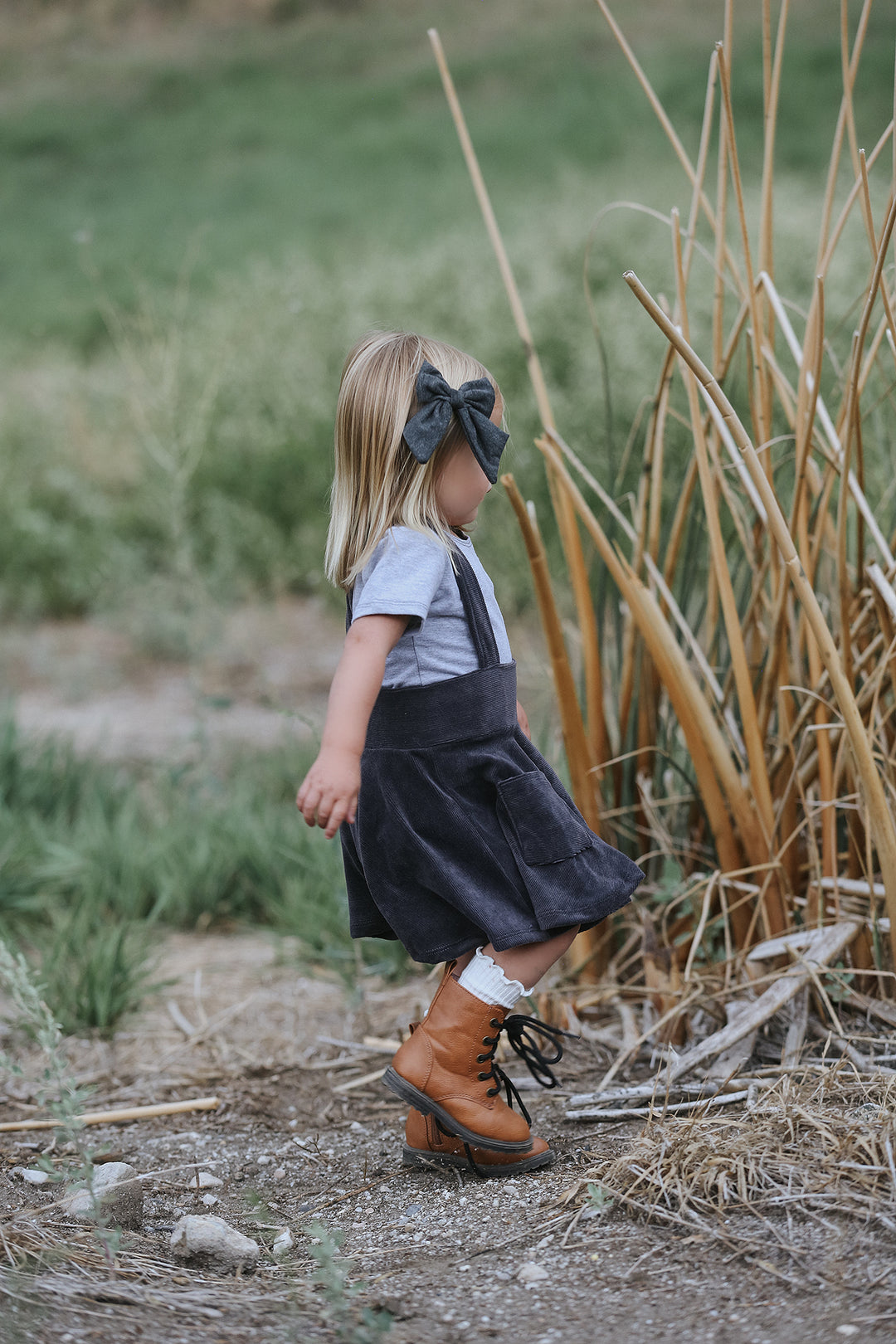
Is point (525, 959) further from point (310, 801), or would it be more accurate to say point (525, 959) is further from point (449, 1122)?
point (310, 801)

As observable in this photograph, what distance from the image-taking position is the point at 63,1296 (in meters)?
0.94

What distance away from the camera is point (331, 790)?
41.8 inches

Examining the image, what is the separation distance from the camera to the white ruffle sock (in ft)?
4.06

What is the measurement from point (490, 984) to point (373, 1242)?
28 cm

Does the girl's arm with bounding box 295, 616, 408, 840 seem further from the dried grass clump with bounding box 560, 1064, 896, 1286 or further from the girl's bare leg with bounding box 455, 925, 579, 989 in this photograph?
the dried grass clump with bounding box 560, 1064, 896, 1286

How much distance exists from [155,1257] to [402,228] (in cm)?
870

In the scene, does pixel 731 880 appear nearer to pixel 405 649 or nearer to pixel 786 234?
pixel 405 649

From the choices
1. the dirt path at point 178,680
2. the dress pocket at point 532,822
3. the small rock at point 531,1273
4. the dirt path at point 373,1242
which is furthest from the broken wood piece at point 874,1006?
the dirt path at point 178,680

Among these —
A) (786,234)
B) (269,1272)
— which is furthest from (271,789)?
(786,234)

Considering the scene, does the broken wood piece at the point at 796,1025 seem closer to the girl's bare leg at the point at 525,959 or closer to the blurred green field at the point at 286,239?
the girl's bare leg at the point at 525,959

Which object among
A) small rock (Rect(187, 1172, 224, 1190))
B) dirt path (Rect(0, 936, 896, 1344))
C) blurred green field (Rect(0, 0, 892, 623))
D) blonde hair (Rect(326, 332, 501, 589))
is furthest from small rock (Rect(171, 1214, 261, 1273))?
blurred green field (Rect(0, 0, 892, 623))

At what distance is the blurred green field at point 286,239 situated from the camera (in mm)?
4523

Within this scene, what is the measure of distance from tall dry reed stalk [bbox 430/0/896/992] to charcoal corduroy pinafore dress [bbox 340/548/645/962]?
0.79 feet

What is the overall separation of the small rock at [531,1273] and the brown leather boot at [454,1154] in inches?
8.8
